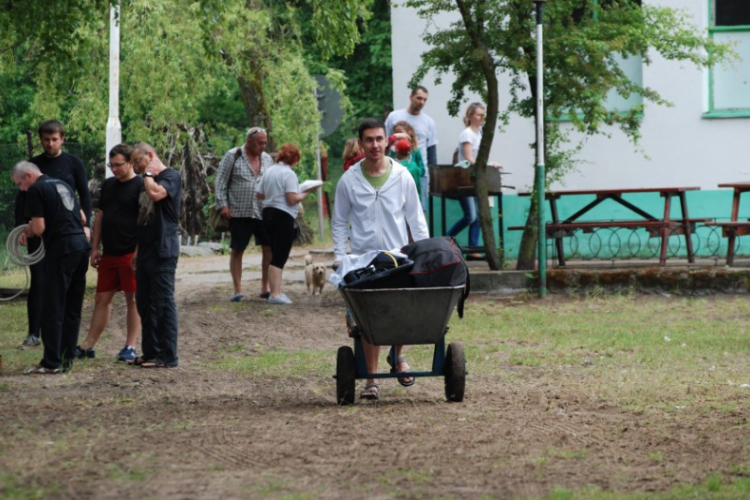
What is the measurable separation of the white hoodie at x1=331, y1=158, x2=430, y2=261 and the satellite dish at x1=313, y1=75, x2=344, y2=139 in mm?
14890

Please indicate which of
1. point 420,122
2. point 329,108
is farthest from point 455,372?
point 329,108

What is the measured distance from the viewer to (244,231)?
15.8m

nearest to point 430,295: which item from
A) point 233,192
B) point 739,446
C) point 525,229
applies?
point 739,446

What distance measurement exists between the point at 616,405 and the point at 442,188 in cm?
963

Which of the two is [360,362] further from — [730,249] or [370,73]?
[370,73]

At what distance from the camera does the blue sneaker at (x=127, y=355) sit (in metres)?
11.3

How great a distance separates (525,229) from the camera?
55.9 feet

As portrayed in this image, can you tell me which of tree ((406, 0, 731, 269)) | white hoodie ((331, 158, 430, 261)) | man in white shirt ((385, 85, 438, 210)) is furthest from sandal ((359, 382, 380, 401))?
man in white shirt ((385, 85, 438, 210))

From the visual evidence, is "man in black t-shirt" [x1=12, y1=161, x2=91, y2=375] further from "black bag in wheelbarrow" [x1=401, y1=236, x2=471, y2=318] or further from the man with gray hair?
the man with gray hair

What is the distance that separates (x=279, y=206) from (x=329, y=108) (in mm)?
9249

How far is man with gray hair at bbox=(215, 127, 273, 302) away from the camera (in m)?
15.7

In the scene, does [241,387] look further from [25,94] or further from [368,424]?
[25,94]

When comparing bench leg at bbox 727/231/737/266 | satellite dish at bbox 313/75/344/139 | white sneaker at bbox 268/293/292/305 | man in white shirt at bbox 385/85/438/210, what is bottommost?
white sneaker at bbox 268/293/292/305

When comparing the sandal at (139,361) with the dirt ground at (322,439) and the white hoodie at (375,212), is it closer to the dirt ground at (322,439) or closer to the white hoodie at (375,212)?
the dirt ground at (322,439)
